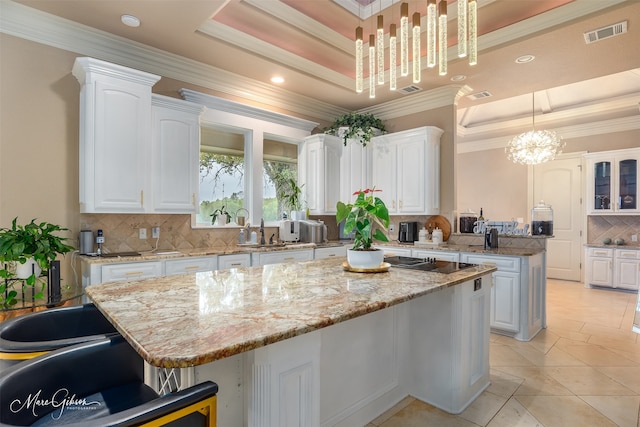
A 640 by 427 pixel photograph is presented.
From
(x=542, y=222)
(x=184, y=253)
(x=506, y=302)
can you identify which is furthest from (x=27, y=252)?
(x=542, y=222)

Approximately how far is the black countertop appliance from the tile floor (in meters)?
1.63

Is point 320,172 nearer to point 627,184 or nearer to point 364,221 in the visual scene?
point 364,221

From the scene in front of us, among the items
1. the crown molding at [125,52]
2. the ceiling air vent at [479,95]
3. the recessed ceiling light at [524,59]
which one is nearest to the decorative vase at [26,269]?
the crown molding at [125,52]

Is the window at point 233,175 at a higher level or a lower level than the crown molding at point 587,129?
lower

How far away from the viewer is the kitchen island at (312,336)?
1.03 meters

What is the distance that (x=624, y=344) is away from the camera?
326cm

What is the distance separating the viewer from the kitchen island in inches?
40.5

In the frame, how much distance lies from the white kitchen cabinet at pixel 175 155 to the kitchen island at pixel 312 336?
1.71 meters

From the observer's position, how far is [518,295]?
3416 mm

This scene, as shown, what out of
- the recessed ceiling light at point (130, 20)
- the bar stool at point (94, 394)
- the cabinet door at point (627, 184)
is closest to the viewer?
the bar stool at point (94, 394)

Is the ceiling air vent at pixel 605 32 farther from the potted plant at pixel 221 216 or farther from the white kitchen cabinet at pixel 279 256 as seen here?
the potted plant at pixel 221 216

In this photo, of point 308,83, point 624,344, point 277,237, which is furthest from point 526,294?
point 308,83

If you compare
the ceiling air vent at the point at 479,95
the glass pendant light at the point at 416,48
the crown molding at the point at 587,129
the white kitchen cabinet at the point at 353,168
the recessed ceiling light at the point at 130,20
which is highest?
the recessed ceiling light at the point at 130,20

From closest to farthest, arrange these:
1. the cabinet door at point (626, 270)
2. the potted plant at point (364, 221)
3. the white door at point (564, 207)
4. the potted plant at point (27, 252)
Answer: the potted plant at point (364, 221), the potted plant at point (27, 252), the cabinet door at point (626, 270), the white door at point (564, 207)
